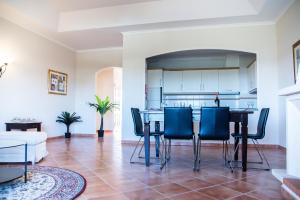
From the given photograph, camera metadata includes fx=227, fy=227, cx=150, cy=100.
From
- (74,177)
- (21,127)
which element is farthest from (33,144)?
(21,127)

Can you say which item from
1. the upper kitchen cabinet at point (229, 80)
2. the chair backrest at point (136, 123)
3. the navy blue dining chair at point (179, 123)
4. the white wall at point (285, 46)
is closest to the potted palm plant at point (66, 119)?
the chair backrest at point (136, 123)

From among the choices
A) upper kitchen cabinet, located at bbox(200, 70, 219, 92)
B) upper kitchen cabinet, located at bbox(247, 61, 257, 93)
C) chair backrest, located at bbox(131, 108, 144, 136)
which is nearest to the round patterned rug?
chair backrest, located at bbox(131, 108, 144, 136)

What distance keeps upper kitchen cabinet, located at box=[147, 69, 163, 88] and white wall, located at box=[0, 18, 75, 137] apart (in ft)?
8.59

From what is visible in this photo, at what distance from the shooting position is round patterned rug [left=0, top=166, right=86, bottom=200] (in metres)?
2.05

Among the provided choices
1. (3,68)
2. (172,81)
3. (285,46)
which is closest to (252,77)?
(285,46)

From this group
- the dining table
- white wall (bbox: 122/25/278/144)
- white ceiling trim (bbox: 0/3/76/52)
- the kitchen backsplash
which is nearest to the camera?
the dining table

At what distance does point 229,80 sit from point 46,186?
229 inches

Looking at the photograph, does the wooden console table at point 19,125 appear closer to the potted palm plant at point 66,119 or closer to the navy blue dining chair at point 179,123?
the potted palm plant at point 66,119

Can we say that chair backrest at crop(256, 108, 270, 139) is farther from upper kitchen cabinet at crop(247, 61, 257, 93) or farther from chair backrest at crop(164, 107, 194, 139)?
Result: upper kitchen cabinet at crop(247, 61, 257, 93)

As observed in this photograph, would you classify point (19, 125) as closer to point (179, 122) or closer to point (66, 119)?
point (66, 119)

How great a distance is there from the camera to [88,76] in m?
7.53

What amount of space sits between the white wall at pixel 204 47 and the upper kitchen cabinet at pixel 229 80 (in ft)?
5.28

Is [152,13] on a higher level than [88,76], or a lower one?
higher

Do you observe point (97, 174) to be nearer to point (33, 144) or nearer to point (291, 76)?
point (33, 144)
